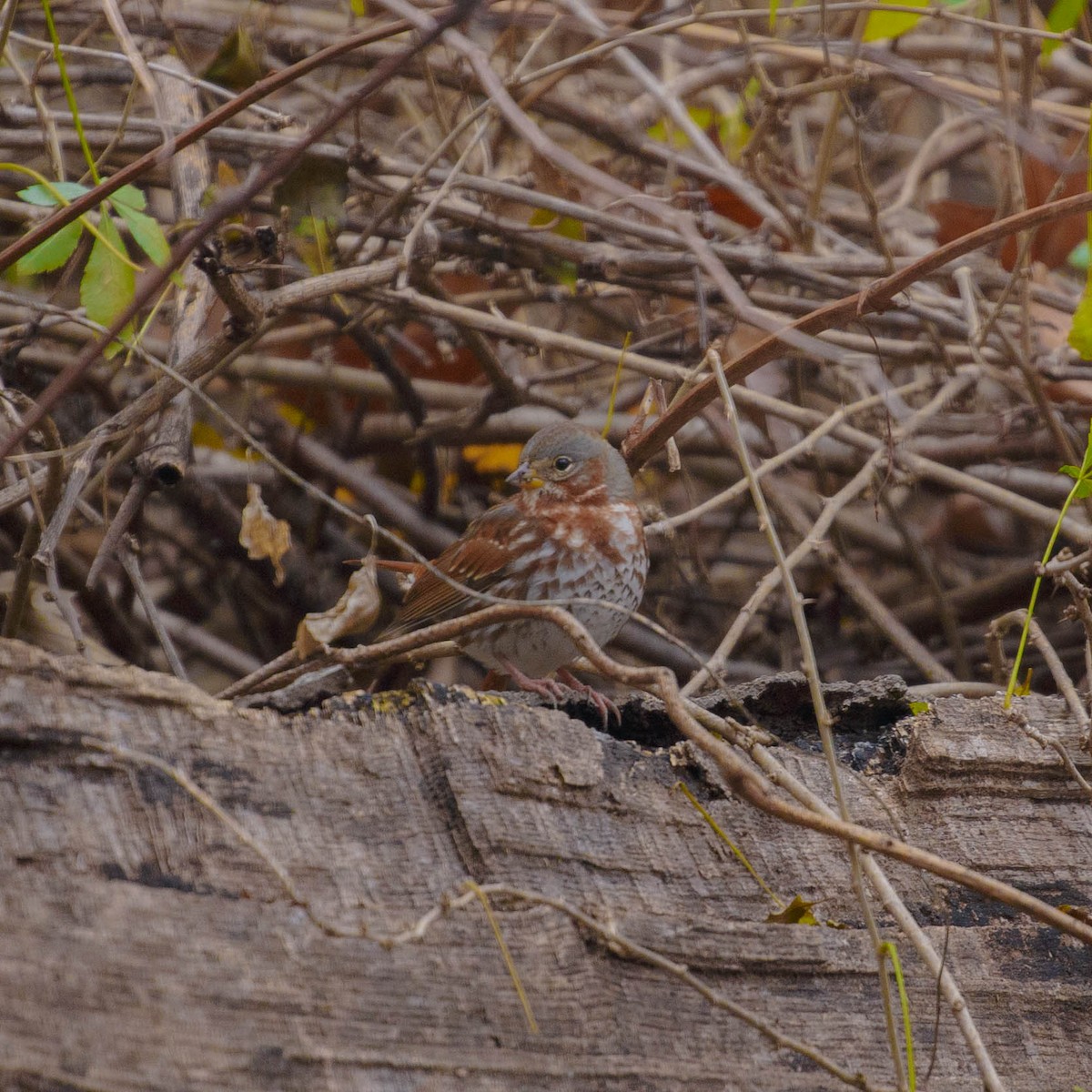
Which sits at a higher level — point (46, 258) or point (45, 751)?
point (46, 258)

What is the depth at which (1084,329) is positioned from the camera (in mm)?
2344

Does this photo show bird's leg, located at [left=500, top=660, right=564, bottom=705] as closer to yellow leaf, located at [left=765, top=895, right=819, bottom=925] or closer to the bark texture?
the bark texture

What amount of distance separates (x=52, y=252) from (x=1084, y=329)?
5.94 feet

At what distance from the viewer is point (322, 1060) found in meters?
1.44

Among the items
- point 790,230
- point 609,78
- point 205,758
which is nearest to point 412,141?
point 609,78

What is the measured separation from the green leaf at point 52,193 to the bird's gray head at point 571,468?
134 cm

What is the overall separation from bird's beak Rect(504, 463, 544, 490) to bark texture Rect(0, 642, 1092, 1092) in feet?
4.67

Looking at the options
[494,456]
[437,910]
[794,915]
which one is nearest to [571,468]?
[494,456]

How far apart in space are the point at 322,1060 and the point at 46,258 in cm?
150

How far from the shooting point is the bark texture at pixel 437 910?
4.69 ft

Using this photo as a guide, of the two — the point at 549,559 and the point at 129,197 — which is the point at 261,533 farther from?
the point at 549,559

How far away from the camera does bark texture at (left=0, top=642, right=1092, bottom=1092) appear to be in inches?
56.2

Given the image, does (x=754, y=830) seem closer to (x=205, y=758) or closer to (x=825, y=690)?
(x=825, y=690)

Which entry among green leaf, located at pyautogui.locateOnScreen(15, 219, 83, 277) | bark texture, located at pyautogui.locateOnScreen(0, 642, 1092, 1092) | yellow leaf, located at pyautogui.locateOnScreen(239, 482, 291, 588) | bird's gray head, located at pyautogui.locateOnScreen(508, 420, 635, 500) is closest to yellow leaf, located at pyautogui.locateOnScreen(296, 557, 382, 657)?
bark texture, located at pyautogui.locateOnScreen(0, 642, 1092, 1092)
